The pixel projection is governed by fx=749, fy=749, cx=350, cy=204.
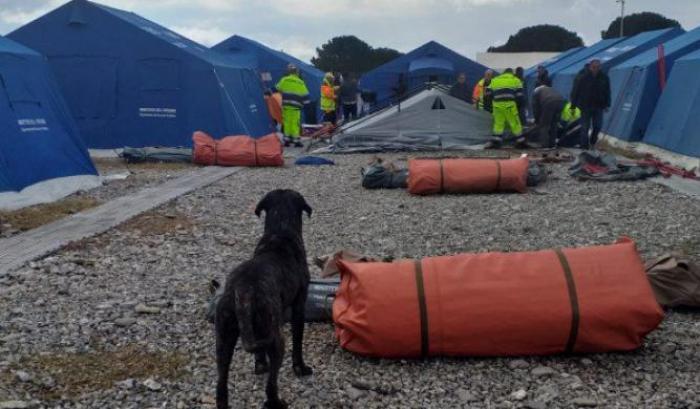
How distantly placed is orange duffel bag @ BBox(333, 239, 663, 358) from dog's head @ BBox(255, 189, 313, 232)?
1.71 ft

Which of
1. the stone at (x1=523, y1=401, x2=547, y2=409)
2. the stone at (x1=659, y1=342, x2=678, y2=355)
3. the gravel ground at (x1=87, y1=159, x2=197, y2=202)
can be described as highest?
the gravel ground at (x1=87, y1=159, x2=197, y2=202)

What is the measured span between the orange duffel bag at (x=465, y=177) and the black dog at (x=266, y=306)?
21.0ft

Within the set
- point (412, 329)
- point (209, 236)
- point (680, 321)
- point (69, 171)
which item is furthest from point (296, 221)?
point (69, 171)

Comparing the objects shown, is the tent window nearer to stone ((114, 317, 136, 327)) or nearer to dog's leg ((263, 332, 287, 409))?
stone ((114, 317, 136, 327))

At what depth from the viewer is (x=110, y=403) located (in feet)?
13.2

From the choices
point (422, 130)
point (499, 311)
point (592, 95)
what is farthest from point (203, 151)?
point (499, 311)

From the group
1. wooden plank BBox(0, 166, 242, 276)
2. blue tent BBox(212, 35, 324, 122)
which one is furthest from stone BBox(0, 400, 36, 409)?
blue tent BBox(212, 35, 324, 122)

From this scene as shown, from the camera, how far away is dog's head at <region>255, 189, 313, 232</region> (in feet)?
15.4

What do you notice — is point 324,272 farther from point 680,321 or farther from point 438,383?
point 680,321

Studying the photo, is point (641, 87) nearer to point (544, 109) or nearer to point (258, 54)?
point (544, 109)

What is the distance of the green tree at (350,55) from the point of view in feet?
199

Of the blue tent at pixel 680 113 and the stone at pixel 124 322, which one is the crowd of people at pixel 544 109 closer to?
the blue tent at pixel 680 113

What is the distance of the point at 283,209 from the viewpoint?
4715 mm

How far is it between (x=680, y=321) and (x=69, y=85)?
1449 centimetres
